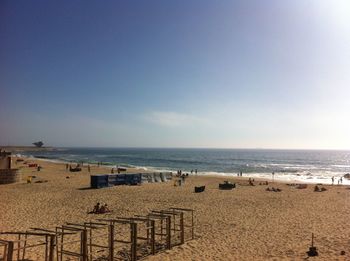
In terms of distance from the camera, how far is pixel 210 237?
16.4 m

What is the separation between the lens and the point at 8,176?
3606 centimetres

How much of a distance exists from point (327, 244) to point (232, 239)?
3.97m

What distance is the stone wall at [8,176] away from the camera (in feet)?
117

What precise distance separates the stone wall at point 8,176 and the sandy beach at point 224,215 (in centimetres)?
163

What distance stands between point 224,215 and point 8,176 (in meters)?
23.9

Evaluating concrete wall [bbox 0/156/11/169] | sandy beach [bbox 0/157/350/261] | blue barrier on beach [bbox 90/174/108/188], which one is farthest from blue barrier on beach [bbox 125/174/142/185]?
concrete wall [bbox 0/156/11/169]

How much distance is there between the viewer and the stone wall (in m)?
35.5

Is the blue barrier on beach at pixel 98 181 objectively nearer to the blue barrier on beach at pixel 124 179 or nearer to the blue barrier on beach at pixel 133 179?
the blue barrier on beach at pixel 124 179

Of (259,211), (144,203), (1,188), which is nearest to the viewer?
(259,211)

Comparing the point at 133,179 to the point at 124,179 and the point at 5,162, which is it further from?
the point at 5,162

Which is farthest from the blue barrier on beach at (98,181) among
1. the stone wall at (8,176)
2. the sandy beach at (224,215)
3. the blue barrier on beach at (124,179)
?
the stone wall at (8,176)

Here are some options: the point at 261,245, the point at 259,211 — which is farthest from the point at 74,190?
the point at 261,245

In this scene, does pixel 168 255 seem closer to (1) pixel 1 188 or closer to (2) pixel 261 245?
(2) pixel 261 245

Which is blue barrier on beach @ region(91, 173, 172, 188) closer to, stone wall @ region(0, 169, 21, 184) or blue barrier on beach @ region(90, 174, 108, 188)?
blue barrier on beach @ region(90, 174, 108, 188)
